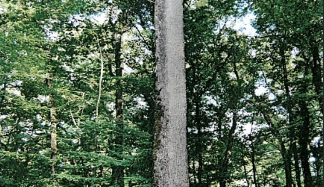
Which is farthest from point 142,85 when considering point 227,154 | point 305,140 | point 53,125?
point 305,140

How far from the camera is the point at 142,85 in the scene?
8.28 metres

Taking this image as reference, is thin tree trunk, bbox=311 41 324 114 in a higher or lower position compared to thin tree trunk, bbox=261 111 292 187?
higher

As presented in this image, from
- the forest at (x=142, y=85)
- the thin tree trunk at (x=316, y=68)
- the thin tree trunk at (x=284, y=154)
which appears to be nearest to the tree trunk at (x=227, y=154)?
the forest at (x=142, y=85)

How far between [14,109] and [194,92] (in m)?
6.68

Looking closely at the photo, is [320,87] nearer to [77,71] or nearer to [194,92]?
[194,92]

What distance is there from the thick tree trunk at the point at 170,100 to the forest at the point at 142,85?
346cm

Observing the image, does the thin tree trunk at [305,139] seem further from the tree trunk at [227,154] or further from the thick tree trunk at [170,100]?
the thick tree trunk at [170,100]

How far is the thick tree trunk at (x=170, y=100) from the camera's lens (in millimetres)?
3178

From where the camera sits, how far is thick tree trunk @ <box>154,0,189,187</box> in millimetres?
3178

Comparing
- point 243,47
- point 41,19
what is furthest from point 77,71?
point 243,47

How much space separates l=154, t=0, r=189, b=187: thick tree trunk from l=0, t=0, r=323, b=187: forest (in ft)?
11.4

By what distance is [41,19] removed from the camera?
29.7ft

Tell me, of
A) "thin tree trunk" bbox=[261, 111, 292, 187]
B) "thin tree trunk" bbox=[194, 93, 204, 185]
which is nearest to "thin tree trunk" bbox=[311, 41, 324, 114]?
→ "thin tree trunk" bbox=[261, 111, 292, 187]

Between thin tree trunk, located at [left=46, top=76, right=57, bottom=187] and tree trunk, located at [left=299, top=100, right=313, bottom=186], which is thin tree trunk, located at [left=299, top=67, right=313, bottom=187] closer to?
tree trunk, located at [left=299, top=100, right=313, bottom=186]
